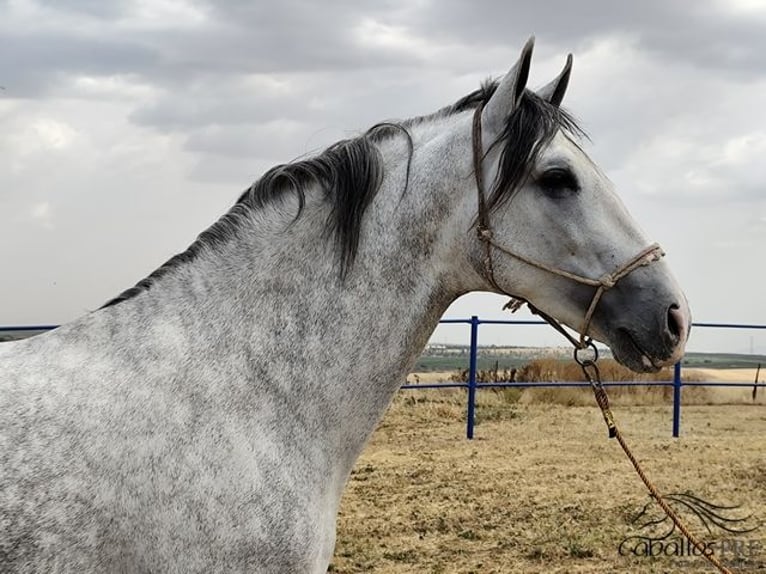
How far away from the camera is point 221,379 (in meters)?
2.25

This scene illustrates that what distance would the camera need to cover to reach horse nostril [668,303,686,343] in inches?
91.3

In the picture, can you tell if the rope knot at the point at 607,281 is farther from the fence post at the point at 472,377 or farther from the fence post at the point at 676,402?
the fence post at the point at 676,402

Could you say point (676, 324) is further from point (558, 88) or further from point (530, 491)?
point (530, 491)

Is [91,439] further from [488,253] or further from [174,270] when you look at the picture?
[488,253]

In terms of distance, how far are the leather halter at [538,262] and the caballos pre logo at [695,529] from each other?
3.65m

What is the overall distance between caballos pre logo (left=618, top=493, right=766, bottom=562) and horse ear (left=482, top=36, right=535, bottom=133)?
13.1 feet

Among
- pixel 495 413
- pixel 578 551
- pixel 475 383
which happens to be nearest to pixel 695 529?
pixel 578 551

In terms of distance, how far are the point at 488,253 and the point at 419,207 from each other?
250 mm

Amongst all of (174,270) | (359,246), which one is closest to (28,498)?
(174,270)

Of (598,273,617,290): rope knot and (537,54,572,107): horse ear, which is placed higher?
(537,54,572,107): horse ear

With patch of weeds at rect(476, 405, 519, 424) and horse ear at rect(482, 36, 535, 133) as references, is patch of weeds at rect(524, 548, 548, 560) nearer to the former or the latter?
horse ear at rect(482, 36, 535, 133)

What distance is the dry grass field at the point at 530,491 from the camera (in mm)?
5809

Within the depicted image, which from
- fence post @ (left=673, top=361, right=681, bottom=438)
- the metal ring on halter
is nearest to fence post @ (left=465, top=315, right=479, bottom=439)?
fence post @ (left=673, top=361, right=681, bottom=438)

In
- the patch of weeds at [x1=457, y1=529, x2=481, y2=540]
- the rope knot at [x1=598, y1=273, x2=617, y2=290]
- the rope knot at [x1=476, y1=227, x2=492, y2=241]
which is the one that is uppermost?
the rope knot at [x1=476, y1=227, x2=492, y2=241]
